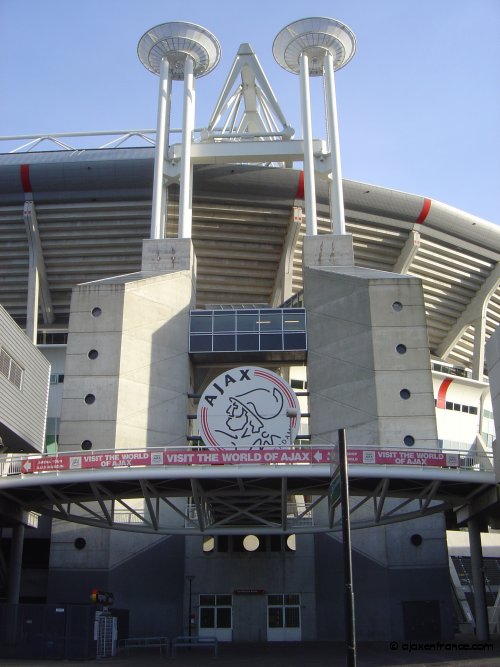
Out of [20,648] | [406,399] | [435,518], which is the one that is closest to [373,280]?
[406,399]

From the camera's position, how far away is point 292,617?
4294 cm

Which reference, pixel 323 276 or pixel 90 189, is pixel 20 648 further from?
pixel 90 189

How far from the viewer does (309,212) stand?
5534 cm

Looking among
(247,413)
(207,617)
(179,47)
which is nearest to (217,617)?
(207,617)

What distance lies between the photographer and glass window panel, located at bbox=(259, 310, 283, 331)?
170 ft

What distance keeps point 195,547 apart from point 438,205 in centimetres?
3345

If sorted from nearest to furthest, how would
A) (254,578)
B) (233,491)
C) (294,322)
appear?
(233,491), (254,578), (294,322)

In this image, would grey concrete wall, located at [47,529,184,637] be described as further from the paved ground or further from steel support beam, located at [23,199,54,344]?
steel support beam, located at [23,199,54,344]

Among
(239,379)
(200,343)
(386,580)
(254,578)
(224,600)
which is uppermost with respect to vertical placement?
(200,343)

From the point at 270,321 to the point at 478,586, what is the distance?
21.4 metres

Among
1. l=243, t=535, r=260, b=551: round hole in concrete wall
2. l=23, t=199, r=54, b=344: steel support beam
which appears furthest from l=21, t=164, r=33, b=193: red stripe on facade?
l=243, t=535, r=260, b=551: round hole in concrete wall

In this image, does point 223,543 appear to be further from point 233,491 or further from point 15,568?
point 15,568

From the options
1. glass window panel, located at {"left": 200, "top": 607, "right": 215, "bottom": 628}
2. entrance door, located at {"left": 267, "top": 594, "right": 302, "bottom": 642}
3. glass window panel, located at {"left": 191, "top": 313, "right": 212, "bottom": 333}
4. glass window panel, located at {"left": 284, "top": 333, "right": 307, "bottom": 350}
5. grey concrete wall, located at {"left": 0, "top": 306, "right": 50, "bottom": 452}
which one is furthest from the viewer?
glass window panel, located at {"left": 191, "top": 313, "right": 212, "bottom": 333}

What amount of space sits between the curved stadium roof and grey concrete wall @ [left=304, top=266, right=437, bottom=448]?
1124 cm
